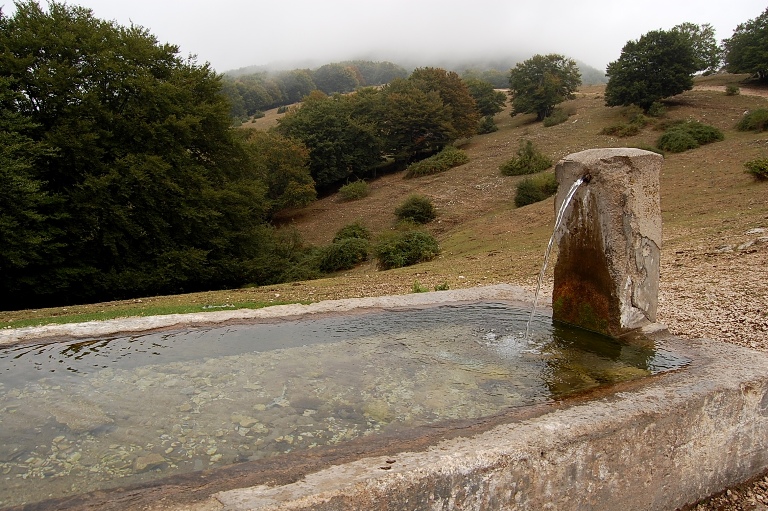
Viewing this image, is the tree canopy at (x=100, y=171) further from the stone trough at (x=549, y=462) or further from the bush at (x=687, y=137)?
the bush at (x=687, y=137)

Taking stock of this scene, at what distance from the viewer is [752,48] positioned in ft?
135

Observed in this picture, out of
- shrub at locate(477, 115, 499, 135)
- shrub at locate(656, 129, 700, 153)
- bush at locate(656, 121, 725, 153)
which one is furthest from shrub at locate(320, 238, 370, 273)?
shrub at locate(477, 115, 499, 135)

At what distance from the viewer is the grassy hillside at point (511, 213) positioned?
36.4 feet

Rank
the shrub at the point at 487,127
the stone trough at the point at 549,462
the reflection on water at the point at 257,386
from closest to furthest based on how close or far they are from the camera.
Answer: the stone trough at the point at 549,462, the reflection on water at the point at 257,386, the shrub at the point at 487,127

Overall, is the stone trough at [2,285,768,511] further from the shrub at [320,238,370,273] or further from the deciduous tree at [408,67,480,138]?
the deciduous tree at [408,67,480,138]

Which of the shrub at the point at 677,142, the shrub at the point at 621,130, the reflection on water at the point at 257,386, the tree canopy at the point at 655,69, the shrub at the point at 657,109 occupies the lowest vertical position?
the shrub at the point at 677,142

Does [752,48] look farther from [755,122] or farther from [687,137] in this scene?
[687,137]

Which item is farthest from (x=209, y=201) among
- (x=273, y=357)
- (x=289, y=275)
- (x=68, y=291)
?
(x=273, y=357)

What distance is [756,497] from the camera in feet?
11.8

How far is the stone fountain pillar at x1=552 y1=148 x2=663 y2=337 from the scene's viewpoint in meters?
4.90

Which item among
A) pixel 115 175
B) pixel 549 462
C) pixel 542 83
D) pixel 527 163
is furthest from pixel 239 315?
pixel 542 83

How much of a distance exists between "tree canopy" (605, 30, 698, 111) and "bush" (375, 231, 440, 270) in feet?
91.5

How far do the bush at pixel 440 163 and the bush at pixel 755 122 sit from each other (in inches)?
695

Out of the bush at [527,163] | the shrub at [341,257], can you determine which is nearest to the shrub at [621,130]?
the bush at [527,163]
